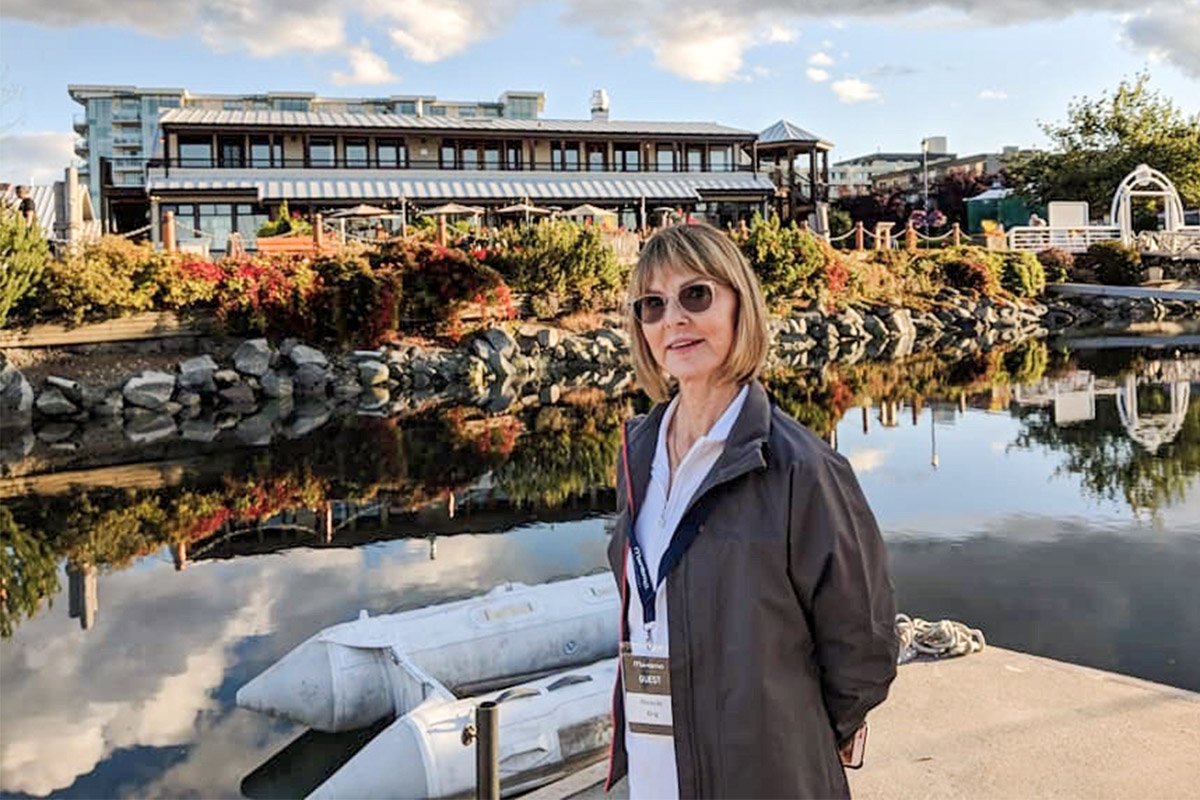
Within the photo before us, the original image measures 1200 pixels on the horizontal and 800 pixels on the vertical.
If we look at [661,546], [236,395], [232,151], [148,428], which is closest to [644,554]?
[661,546]

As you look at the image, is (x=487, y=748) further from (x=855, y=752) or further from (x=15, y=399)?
(x=15, y=399)

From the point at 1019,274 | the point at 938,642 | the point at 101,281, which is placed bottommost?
the point at 938,642

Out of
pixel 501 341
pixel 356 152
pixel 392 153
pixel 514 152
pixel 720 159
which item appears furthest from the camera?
pixel 720 159

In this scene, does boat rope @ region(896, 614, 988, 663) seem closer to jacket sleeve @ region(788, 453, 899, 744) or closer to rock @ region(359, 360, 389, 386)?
jacket sleeve @ region(788, 453, 899, 744)

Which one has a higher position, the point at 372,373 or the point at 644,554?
the point at 372,373

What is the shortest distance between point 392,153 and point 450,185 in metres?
2.67

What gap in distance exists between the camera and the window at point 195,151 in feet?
121

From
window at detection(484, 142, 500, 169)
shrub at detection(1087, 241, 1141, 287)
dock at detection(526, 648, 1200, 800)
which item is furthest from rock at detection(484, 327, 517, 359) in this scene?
shrub at detection(1087, 241, 1141, 287)

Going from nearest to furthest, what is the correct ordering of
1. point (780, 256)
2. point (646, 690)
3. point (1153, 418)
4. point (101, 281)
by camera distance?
1. point (646, 690)
2. point (1153, 418)
3. point (101, 281)
4. point (780, 256)

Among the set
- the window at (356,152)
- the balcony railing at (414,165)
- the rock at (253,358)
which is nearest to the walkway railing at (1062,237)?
the balcony railing at (414,165)

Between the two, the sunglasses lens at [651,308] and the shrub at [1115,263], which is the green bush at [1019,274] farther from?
the sunglasses lens at [651,308]

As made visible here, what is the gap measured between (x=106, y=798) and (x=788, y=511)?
15.6 ft

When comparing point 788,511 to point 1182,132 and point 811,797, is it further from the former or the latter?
point 1182,132

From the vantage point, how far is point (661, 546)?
6.86ft
